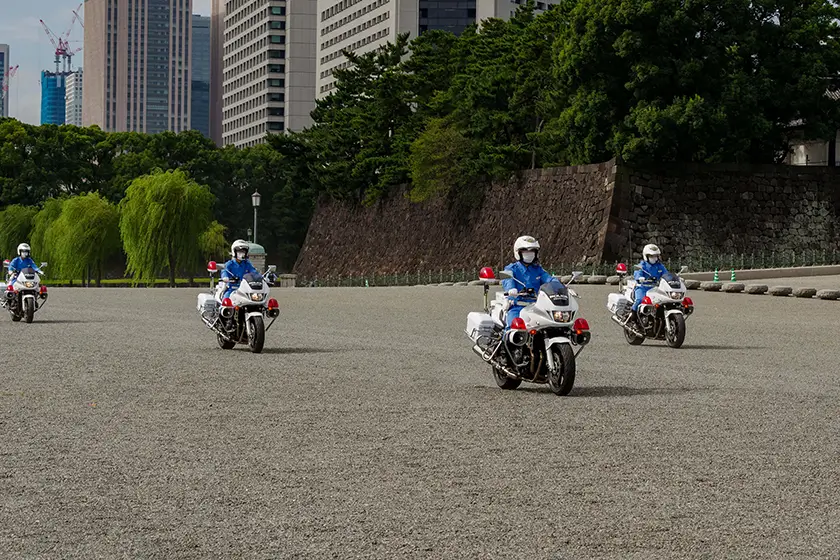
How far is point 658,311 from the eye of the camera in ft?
68.9

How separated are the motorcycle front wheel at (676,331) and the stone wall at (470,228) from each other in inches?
1344

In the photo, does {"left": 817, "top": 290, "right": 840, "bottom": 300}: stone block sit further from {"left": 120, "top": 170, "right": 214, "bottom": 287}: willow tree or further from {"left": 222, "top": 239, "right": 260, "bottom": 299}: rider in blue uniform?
{"left": 120, "top": 170, "right": 214, "bottom": 287}: willow tree

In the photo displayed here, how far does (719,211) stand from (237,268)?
39728 mm

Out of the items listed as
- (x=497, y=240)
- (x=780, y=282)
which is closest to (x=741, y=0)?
(x=780, y=282)

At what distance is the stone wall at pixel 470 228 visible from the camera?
5728 centimetres

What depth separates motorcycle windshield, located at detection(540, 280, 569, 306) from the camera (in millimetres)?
13844

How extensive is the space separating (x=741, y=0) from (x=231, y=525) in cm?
4938

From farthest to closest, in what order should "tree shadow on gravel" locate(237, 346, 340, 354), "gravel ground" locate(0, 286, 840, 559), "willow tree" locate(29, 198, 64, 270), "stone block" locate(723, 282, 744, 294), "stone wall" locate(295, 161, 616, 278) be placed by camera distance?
"willow tree" locate(29, 198, 64, 270) < "stone wall" locate(295, 161, 616, 278) < "stone block" locate(723, 282, 744, 294) < "tree shadow on gravel" locate(237, 346, 340, 354) < "gravel ground" locate(0, 286, 840, 559)

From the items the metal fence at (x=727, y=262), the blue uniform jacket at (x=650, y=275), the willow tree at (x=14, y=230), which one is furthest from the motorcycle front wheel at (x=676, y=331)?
the willow tree at (x=14, y=230)

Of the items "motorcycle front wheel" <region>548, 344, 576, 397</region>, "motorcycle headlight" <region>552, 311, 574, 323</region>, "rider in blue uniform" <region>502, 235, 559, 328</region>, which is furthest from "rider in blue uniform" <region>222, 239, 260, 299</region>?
"motorcycle front wheel" <region>548, 344, 576, 397</region>

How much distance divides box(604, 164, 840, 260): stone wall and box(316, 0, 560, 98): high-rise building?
67.2 m

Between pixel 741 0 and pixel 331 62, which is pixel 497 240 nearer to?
pixel 741 0

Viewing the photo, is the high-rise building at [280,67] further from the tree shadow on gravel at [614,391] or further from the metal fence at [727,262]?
the tree shadow on gravel at [614,391]

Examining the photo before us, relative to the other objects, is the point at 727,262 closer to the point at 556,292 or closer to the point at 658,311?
the point at 658,311
